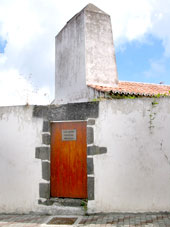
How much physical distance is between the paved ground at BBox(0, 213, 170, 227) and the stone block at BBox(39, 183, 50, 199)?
43 cm

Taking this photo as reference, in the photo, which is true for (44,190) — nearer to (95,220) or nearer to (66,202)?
(66,202)

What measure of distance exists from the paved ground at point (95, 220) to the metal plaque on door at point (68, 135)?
5.51ft

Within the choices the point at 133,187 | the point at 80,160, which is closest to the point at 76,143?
the point at 80,160

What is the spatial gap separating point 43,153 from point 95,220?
1.84m

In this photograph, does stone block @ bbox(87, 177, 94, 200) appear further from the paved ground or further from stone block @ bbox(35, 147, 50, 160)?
stone block @ bbox(35, 147, 50, 160)

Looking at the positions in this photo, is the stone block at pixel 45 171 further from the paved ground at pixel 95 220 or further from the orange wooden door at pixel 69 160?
the paved ground at pixel 95 220

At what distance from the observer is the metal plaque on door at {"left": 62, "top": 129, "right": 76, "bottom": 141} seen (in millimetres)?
5539

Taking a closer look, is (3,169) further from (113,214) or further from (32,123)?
(113,214)

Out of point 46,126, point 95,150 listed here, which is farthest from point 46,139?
point 95,150

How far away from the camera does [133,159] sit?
506 cm

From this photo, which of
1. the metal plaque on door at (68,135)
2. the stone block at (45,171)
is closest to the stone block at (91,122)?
the metal plaque on door at (68,135)

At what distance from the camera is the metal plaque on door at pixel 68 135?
18.2ft

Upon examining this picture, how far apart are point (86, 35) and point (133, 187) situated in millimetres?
7946

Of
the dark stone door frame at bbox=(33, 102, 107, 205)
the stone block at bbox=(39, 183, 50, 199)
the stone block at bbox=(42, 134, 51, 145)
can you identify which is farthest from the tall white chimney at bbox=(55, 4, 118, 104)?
the stone block at bbox=(39, 183, 50, 199)
